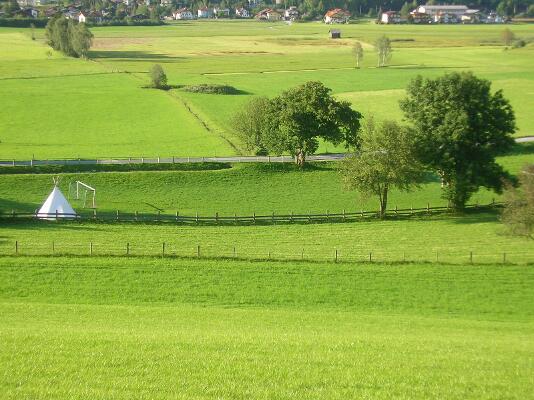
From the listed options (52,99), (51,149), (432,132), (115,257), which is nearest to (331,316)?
(115,257)

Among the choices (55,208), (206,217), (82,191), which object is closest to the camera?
(55,208)

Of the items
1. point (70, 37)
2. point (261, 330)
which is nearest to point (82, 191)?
point (261, 330)

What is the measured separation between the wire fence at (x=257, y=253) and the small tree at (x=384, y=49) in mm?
96463

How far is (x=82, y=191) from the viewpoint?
5250cm

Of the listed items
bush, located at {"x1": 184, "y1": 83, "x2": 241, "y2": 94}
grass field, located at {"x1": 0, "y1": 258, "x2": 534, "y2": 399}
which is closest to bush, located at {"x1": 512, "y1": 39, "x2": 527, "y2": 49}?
bush, located at {"x1": 184, "y1": 83, "x2": 241, "y2": 94}

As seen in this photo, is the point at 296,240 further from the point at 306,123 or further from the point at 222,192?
the point at 306,123

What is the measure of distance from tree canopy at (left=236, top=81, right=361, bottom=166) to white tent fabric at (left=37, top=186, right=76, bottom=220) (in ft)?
61.9

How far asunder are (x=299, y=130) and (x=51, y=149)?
77.6ft

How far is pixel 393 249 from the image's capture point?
4056 centimetres

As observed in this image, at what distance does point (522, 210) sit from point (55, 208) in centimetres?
2823

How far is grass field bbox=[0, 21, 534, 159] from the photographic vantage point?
7106 centimetres

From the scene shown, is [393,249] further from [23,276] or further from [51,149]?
[51,149]

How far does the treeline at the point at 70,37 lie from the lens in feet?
426

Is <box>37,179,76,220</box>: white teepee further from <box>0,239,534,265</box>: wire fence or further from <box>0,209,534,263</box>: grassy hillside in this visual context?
<box>0,239,534,265</box>: wire fence
